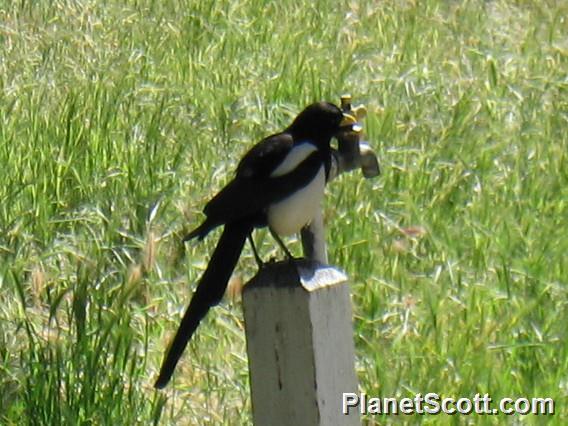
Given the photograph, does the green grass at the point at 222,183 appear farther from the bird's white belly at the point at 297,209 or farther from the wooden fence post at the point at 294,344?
the wooden fence post at the point at 294,344

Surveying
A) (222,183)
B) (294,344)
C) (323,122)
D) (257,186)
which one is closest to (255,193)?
(257,186)

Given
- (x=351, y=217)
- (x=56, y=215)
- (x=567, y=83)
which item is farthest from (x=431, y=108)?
(x=56, y=215)

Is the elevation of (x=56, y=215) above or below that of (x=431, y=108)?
below

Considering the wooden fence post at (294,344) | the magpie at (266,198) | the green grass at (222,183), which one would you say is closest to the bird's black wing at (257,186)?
the magpie at (266,198)

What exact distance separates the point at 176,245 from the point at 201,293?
183 cm

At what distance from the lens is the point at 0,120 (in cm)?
532

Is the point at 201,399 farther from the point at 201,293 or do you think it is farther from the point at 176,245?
the point at 201,293

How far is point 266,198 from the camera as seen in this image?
321cm

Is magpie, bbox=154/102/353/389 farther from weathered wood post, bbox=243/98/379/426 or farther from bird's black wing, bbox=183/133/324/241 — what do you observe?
weathered wood post, bbox=243/98/379/426

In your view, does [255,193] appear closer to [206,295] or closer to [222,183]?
[206,295]

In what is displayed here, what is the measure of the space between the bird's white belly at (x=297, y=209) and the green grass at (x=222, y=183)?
667 millimetres

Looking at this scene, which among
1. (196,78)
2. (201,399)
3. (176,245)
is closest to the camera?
(201,399)

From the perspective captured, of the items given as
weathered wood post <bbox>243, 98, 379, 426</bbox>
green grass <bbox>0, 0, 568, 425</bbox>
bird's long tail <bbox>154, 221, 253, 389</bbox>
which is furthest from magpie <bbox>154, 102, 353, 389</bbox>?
green grass <bbox>0, 0, 568, 425</bbox>

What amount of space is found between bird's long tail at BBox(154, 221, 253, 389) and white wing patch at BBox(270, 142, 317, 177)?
189 millimetres
